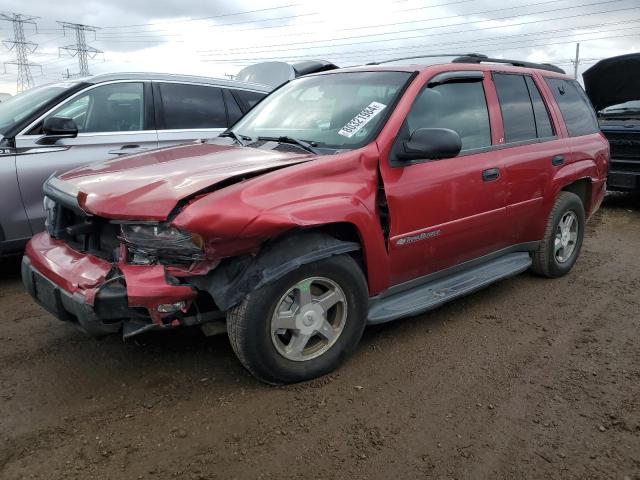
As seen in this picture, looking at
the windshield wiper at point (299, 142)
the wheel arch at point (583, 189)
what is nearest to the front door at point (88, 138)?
the windshield wiper at point (299, 142)

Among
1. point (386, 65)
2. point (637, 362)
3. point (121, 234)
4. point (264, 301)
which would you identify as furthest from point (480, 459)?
point (386, 65)

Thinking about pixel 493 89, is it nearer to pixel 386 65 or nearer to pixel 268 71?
pixel 386 65

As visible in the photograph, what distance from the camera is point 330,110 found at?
358 centimetres

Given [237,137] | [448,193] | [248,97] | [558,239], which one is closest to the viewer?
[448,193]

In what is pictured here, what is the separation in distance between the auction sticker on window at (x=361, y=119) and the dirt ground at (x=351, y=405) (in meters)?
1.36

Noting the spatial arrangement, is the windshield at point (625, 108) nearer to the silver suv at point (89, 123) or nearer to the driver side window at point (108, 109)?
the silver suv at point (89, 123)

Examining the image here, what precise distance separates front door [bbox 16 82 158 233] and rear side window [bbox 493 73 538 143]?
3095mm

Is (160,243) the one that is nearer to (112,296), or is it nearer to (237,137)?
(112,296)

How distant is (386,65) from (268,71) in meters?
5.85

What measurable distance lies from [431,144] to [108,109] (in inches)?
134

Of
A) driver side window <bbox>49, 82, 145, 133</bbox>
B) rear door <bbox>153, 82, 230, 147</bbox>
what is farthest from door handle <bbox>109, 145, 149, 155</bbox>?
rear door <bbox>153, 82, 230, 147</bbox>

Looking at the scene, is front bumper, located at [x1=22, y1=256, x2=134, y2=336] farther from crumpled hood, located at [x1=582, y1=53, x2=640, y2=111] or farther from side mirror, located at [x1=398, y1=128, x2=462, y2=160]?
crumpled hood, located at [x1=582, y1=53, x2=640, y2=111]

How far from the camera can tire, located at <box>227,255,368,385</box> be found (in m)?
2.68

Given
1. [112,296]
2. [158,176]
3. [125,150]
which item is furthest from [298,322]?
[125,150]
